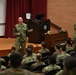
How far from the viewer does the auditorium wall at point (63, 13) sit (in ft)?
44.9

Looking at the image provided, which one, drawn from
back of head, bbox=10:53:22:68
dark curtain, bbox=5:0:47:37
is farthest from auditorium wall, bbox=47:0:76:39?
back of head, bbox=10:53:22:68

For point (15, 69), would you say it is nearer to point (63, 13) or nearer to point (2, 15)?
point (63, 13)

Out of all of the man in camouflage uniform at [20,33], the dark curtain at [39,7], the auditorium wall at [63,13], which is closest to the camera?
the man in camouflage uniform at [20,33]

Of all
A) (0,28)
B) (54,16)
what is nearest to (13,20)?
(0,28)

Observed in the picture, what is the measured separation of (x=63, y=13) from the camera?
1389 centimetres

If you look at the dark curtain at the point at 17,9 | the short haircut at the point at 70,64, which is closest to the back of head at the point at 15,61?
the short haircut at the point at 70,64

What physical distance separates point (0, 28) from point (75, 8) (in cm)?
412

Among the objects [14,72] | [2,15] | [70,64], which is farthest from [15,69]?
[2,15]

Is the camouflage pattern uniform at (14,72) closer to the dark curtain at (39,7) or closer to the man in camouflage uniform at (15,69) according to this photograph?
the man in camouflage uniform at (15,69)

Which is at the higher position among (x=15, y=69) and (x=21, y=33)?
(x=21, y=33)

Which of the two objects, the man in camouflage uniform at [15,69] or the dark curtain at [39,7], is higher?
the dark curtain at [39,7]

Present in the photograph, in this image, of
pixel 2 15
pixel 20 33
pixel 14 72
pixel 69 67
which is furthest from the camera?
pixel 2 15

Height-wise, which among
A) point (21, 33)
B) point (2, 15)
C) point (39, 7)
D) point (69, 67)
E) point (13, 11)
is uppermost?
point (39, 7)

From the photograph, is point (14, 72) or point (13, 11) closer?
point (14, 72)
